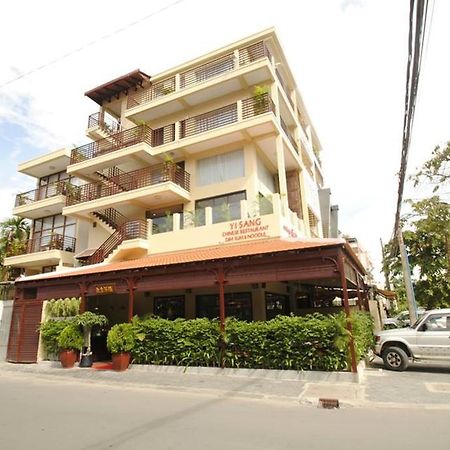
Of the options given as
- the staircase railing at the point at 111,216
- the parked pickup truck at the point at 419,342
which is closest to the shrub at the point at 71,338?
the staircase railing at the point at 111,216

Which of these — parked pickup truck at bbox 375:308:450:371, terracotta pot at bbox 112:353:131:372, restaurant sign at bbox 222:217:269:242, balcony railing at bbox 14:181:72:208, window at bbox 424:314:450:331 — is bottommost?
terracotta pot at bbox 112:353:131:372

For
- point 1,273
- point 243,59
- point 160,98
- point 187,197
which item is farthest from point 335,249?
point 1,273

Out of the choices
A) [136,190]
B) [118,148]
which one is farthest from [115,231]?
[118,148]

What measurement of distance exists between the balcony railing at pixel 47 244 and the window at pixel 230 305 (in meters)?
11.1

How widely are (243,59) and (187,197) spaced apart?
314 inches

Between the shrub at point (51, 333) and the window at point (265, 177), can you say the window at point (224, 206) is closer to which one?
the window at point (265, 177)

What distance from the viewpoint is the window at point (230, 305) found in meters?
15.6

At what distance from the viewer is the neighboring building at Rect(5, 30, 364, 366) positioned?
14711 millimetres

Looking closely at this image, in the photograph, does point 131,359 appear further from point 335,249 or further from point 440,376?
point 440,376

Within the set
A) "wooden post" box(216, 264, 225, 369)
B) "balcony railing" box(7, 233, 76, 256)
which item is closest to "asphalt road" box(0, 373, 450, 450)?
"wooden post" box(216, 264, 225, 369)

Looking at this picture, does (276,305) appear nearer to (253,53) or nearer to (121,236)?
(121,236)

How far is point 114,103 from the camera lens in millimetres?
24516

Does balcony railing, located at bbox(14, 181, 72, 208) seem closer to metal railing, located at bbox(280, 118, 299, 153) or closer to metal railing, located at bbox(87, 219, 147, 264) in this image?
metal railing, located at bbox(87, 219, 147, 264)

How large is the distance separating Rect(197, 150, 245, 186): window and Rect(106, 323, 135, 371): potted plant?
8896 mm
